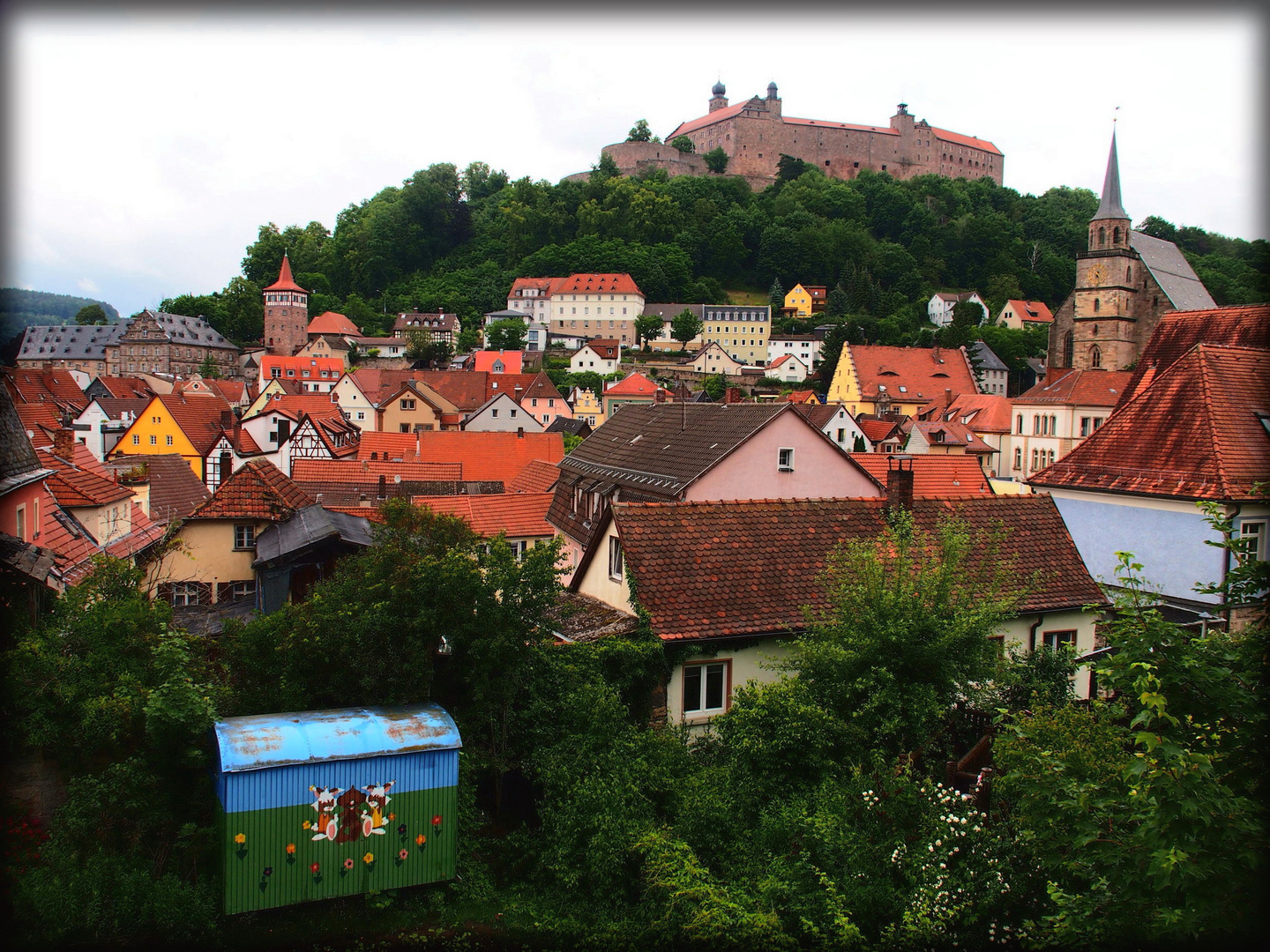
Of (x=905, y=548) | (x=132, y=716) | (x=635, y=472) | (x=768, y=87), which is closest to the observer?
(x=132, y=716)

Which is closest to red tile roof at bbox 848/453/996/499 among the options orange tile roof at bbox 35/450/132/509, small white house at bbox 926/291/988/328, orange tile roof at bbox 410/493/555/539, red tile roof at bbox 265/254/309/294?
orange tile roof at bbox 410/493/555/539

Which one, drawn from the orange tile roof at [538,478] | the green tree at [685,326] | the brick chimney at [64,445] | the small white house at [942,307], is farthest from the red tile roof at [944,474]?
the small white house at [942,307]

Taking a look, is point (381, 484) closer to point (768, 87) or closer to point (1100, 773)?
point (1100, 773)

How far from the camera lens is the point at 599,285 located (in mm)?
124000

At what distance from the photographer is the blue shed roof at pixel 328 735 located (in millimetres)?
9234

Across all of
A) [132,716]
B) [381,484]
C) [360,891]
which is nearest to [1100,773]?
[360,891]

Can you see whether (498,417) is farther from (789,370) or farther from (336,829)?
(789,370)

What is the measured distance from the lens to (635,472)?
21344 mm

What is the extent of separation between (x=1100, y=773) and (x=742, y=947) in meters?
3.59

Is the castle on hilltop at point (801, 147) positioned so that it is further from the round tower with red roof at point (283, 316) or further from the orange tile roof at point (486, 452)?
the orange tile roof at point (486, 452)

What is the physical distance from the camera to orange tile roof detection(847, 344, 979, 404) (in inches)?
3073

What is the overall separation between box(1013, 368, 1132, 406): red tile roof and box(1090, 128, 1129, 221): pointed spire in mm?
14985

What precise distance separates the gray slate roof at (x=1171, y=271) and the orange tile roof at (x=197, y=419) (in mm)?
61044

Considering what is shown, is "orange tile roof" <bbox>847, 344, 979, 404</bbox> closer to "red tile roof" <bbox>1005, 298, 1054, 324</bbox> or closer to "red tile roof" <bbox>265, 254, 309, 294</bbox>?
"red tile roof" <bbox>1005, 298, 1054, 324</bbox>
